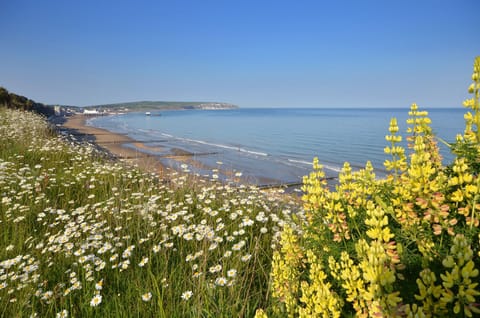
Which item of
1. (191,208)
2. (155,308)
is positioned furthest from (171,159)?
(155,308)

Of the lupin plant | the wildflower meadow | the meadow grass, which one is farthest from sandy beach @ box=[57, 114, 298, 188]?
the lupin plant

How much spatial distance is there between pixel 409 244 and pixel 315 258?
0.51 metres

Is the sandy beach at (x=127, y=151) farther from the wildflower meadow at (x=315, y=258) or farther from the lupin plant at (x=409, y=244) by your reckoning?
the lupin plant at (x=409, y=244)

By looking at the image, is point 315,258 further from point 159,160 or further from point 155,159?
point 155,159

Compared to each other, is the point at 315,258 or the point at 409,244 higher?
the point at 409,244

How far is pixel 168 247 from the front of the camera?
348cm

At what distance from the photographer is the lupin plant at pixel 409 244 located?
1004 millimetres

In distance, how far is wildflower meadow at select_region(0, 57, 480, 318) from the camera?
116 cm

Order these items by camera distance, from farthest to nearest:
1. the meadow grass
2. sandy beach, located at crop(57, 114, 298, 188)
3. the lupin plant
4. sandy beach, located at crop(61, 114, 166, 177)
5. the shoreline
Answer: sandy beach, located at crop(61, 114, 166, 177) < sandy beach, located at crop(57, 114, 298, 188) < the shoreline < the meadow grass < the lupin plant

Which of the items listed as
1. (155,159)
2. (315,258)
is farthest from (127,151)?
(315,258)

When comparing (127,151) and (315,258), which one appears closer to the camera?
(315,258)

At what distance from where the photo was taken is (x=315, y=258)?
167cm

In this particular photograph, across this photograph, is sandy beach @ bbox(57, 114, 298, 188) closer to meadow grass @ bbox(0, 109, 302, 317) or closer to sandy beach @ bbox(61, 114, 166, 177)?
sandy beach @ bbox(61, 114, 166, 177)

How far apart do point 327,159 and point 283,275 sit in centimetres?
1751
